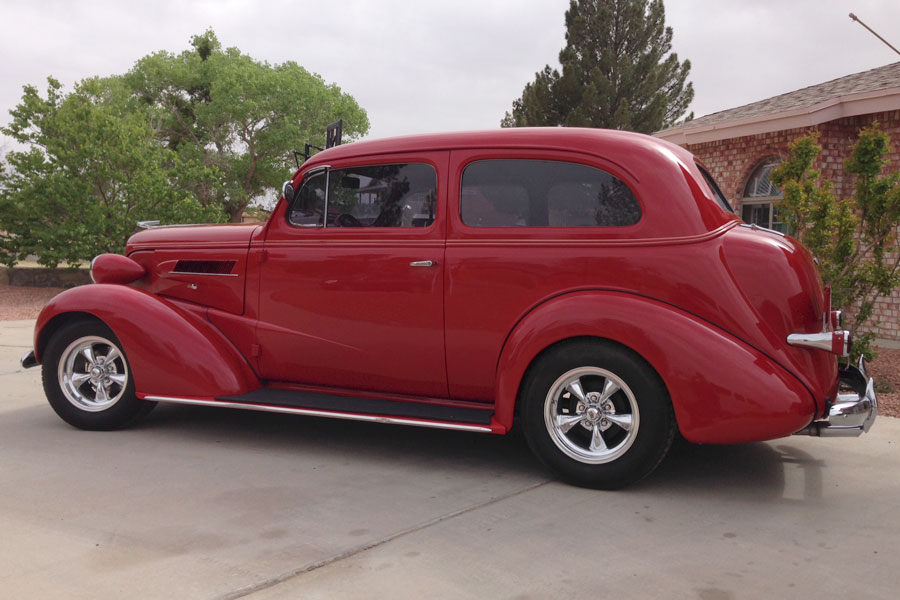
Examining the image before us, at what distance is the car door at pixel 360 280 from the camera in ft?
15.0

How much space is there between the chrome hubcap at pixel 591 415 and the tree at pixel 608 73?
26342 mm

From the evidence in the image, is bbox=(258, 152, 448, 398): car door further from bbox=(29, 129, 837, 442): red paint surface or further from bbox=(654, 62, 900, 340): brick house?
bbox=(654, 62, 900, 340): brick house

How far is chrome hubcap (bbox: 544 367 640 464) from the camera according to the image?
4.00 m

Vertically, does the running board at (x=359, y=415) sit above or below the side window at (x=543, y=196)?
below

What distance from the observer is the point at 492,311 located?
171 inches

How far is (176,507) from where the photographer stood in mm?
3762

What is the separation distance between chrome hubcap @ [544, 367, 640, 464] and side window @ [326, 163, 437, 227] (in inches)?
51.3

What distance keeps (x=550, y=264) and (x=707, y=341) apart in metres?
0.92

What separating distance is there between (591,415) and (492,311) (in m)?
0.79

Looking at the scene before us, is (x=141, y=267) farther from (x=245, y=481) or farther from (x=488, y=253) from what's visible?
(x=488, y=253)

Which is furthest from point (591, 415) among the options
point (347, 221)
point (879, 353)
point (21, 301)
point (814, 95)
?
point (21, 301)

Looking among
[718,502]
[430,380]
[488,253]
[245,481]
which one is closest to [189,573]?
[245,481]

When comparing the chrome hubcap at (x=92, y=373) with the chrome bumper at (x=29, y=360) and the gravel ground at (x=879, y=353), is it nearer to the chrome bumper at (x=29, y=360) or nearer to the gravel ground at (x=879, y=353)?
the chrome bumper at (x=29, y=360)

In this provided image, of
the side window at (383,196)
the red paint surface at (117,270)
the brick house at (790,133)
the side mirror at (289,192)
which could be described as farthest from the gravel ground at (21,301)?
the brick house at (790,133)
